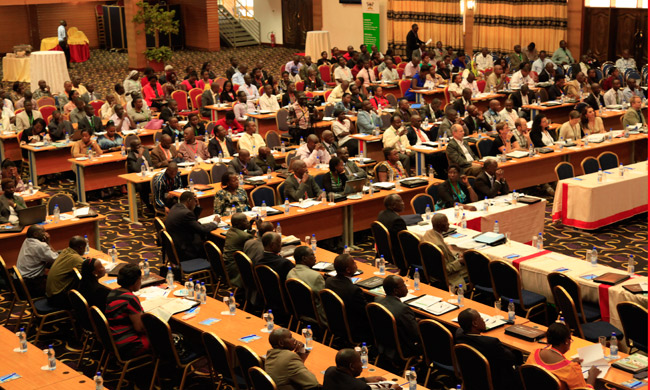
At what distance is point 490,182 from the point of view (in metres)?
11.8

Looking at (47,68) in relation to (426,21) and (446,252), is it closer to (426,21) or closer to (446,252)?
(426,21)

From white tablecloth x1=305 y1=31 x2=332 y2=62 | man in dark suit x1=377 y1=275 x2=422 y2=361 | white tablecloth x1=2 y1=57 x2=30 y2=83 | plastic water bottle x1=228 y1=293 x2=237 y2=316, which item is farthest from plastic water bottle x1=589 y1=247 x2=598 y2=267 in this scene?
white tablecloth x1=2 y1=57 x2=30 y2=83

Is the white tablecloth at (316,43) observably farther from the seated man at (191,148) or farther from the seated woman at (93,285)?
the seated woman at (93,285)

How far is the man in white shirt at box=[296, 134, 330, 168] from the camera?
1319 centimetres

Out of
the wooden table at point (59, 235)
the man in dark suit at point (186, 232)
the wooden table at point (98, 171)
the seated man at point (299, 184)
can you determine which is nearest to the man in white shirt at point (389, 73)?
the wooden table at point (98, 171)

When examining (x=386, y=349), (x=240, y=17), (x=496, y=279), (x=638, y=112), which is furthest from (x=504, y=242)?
(x=240, y=17)

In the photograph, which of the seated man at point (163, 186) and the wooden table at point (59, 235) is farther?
the seated man at point (163, 186)

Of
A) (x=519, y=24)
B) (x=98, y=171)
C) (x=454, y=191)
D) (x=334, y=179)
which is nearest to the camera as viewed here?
Answer: (x=454, y=191)

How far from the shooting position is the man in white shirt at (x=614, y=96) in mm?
17734

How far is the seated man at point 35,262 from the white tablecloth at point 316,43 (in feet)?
70.0

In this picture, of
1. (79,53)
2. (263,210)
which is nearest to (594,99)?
(263,210)

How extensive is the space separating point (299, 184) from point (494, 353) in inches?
218

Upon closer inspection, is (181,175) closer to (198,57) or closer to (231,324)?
(231,324)

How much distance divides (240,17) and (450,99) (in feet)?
59.3
